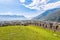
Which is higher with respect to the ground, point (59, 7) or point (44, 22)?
point (59, 7)

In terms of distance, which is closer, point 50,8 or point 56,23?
point 56,23

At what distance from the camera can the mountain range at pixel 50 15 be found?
7.54m

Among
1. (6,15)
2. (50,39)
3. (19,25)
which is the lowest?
(50,39)

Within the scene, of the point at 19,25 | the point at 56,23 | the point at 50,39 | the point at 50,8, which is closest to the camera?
the point at 50,39

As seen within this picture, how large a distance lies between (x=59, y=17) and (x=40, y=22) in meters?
1.21

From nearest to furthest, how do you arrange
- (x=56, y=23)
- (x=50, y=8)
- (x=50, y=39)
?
(x=50, y=39), (x=56, y=23), (x=50, y=8)

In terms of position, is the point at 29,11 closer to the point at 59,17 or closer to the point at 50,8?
the point at 50,8

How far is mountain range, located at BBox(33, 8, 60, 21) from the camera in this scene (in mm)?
7539

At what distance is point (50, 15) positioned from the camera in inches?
304

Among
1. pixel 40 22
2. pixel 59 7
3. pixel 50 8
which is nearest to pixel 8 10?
pixel 40 22

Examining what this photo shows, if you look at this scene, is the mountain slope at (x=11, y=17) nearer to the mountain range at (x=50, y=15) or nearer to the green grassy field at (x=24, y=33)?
the mountain range at (x=50, y=15)

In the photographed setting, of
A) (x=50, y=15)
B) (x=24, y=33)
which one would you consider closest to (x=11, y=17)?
(x=24, y=33)

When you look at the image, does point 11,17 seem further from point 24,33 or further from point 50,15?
point 50,15

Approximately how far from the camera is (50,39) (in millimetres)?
6039
